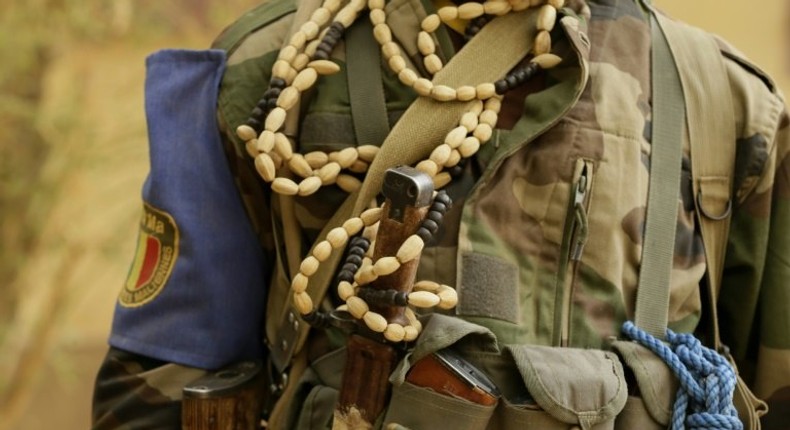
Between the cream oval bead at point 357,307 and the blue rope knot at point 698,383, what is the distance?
1.12 feet

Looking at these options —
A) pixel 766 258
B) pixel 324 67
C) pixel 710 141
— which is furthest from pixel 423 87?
pixel 766 258

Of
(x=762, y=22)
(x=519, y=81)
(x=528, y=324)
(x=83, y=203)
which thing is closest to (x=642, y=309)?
(x=528, y=324)

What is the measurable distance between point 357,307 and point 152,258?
0.40m

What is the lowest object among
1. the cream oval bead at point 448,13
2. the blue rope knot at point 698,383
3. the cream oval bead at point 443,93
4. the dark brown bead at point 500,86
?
the blue rope knot at point 698,383

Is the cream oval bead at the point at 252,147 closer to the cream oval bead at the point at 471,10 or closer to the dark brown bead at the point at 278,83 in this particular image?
the dark brown bead at the point at 278,83

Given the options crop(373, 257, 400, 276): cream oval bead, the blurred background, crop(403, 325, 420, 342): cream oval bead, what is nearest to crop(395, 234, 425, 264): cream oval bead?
crop(373, 257, 400, 276): cream oval bead

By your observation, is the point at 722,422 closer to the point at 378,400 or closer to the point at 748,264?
the point at 748,264

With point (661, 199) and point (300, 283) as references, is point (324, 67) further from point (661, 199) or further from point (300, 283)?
point (661, 199)

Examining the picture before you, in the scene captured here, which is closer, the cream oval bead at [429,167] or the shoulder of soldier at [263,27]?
the cream oval bead at [429,167]

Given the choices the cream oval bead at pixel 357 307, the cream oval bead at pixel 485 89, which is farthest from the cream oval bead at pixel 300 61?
the cream oval bead at pixel 357 307

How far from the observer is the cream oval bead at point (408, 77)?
123cm

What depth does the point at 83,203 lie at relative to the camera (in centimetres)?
369

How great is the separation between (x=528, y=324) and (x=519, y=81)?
0.29 m

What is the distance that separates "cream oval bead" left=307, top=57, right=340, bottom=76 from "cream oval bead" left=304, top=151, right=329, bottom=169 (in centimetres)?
10
